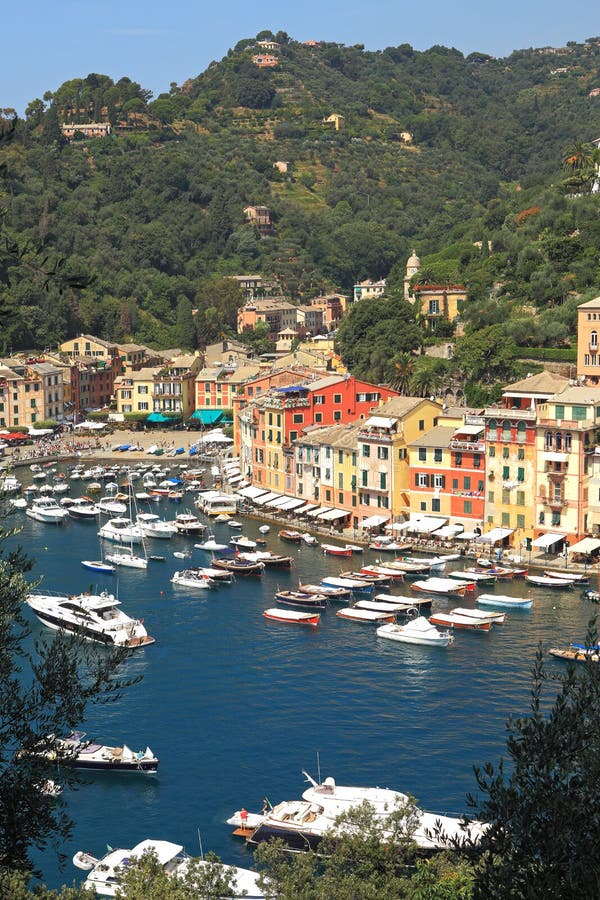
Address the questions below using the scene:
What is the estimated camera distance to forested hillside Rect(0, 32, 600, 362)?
86.2 metres

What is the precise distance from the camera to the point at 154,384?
86.2 metres

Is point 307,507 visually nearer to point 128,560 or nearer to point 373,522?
point 373,522

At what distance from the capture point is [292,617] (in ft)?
143

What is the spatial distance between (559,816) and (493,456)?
4042 centimetres

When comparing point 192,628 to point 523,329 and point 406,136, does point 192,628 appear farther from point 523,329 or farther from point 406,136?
point 406,136

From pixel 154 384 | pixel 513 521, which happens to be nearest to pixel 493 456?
pixel 513 521

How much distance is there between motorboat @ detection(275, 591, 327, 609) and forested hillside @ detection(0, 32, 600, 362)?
24.9 meters

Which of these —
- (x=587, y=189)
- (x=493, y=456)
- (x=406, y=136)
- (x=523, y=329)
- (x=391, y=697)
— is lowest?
(x=391, y=697)

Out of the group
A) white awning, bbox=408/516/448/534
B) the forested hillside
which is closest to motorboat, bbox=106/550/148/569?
white awning, bbox=408/516/448/534

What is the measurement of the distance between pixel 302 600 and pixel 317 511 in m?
13.6

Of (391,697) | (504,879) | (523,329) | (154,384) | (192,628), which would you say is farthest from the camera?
(154,384)

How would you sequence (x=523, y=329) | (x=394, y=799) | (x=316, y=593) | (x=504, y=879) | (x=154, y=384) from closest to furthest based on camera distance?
(x=504, y=879)
(x=394, y=799)
(x=316, y=593)
(x=523, y=329)
(x=154, y=384)

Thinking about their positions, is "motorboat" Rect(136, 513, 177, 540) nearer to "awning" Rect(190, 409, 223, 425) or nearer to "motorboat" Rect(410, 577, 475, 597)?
"motorboat" Rect(410, 577, 475, 597)

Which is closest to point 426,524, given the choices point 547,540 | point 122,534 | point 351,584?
point 547,540
